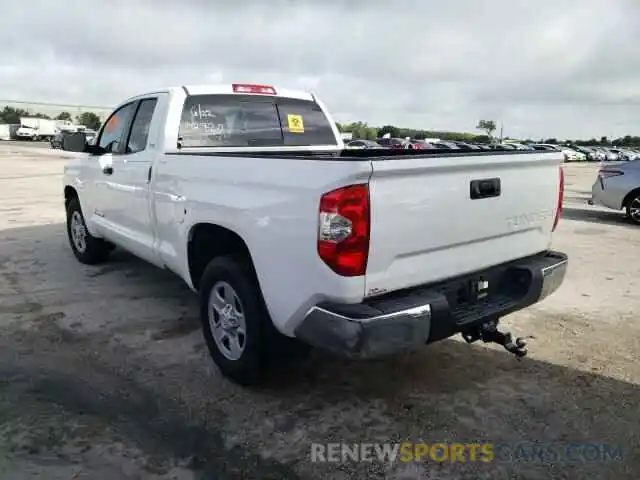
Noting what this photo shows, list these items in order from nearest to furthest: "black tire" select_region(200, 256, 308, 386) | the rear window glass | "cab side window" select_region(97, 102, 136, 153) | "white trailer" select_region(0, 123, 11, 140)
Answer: "black tire" select_region(200, 256, 308, 386) < the rear window glass < "cab side window" select_region(97, 102, 136, 153) < "white trailer" select_region(0, 123, 11, 140)

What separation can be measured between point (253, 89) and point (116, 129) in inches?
59.2

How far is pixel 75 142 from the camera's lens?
5926 mm

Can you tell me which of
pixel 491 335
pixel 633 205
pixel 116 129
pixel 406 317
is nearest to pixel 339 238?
pixel 406 317

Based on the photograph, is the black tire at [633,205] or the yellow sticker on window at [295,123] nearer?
the yellow sticker on window at [295,123]

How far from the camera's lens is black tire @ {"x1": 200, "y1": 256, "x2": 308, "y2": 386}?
3.27 m

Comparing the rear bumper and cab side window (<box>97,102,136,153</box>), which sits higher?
cab side window (<box>97,102,136,153</box>)

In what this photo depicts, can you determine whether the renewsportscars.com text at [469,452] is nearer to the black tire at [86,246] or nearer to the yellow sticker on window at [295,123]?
the yellow sticker on window at [295,123]

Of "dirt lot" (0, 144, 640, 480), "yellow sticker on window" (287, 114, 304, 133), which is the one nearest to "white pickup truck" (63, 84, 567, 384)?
"dirt lot" (0, 144, 640, 480)

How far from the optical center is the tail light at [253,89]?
5.08 meters

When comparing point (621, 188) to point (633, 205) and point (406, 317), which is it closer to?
point (633, 205)

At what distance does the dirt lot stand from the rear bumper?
1.93ft

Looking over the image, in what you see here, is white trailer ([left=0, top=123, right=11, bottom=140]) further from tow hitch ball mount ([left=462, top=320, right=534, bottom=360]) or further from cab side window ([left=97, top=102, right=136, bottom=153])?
tow hitch ball mount ([left=462, top=320, right=534, bottom=360])

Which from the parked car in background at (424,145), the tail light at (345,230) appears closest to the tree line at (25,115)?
the parked car in background at (424,145)

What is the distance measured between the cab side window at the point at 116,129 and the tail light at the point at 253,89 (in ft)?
3.29
